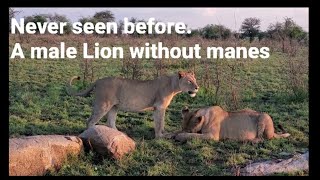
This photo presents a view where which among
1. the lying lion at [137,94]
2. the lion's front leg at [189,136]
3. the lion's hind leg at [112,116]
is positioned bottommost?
the lion's front leg at [189,136]

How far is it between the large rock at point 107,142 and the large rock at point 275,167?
1.60m

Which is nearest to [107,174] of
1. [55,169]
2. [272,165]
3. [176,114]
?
[55,169]

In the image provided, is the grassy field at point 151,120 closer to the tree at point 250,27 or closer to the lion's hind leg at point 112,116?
the lion's hind leg at point 112,116

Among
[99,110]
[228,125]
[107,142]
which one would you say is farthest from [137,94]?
[107,142]

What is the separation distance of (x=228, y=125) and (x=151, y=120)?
1757 millimetres

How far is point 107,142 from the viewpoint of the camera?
689 cm

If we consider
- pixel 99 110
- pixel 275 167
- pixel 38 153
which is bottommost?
pixel 275 167

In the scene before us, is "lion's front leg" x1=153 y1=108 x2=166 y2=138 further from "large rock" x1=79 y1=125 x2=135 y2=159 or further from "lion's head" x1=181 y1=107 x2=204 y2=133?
"large rock" x1=79 y1=125 x2=135 y2=159

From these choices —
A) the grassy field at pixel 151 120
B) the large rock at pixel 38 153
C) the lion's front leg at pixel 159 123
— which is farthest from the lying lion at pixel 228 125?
the large rock at pixel 38 153

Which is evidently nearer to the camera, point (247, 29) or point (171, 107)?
point (171, 107)

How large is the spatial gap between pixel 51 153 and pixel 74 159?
0.33 metres

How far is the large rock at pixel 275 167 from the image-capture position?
6266 millimetres

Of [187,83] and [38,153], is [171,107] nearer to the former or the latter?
[187,83]
